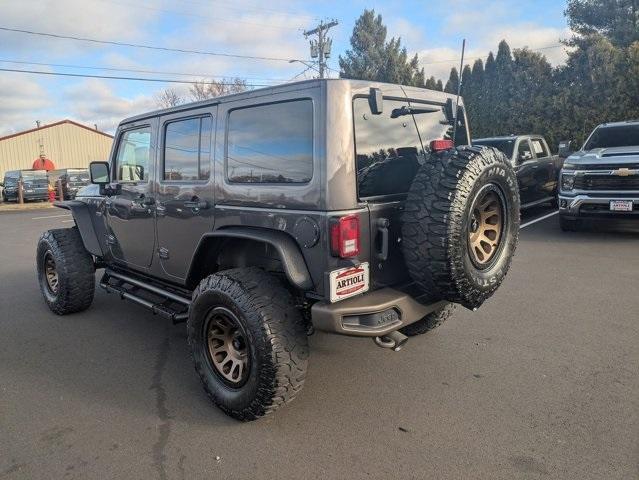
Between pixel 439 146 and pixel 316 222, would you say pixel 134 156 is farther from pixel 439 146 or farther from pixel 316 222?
pixel 439 146

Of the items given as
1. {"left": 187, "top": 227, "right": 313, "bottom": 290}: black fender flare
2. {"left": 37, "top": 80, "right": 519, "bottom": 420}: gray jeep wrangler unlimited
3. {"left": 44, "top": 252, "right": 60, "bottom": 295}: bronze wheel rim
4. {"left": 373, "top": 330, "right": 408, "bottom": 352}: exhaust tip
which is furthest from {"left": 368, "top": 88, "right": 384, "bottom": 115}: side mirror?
{"left": 44, "top": 252, "right": 60, "bottom": 295}: bronze wheel rim

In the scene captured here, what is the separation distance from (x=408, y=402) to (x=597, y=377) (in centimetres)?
135

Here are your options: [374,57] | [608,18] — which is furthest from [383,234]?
[374,57]

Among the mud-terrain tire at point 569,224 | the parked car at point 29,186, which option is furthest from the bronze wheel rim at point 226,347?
the parked car at point 29,186

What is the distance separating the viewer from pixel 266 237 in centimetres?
294

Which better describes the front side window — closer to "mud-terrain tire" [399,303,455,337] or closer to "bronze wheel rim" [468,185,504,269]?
"mud-terrain tire" [399,303,455,337]

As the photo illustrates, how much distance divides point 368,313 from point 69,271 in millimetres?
3451

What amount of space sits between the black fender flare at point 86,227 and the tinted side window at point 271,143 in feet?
7.77

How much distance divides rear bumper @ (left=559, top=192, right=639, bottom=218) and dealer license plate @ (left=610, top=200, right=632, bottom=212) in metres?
0.05

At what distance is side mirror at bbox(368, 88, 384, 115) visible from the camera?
2.97 meters

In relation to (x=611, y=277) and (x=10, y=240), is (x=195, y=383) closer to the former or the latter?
(x=611, y=277)

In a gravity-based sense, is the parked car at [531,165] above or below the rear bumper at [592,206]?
above

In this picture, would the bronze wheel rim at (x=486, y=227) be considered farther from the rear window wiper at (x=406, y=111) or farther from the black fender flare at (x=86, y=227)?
the black fender flare at (x=86, y=227)

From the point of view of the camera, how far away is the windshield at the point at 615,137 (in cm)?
869
